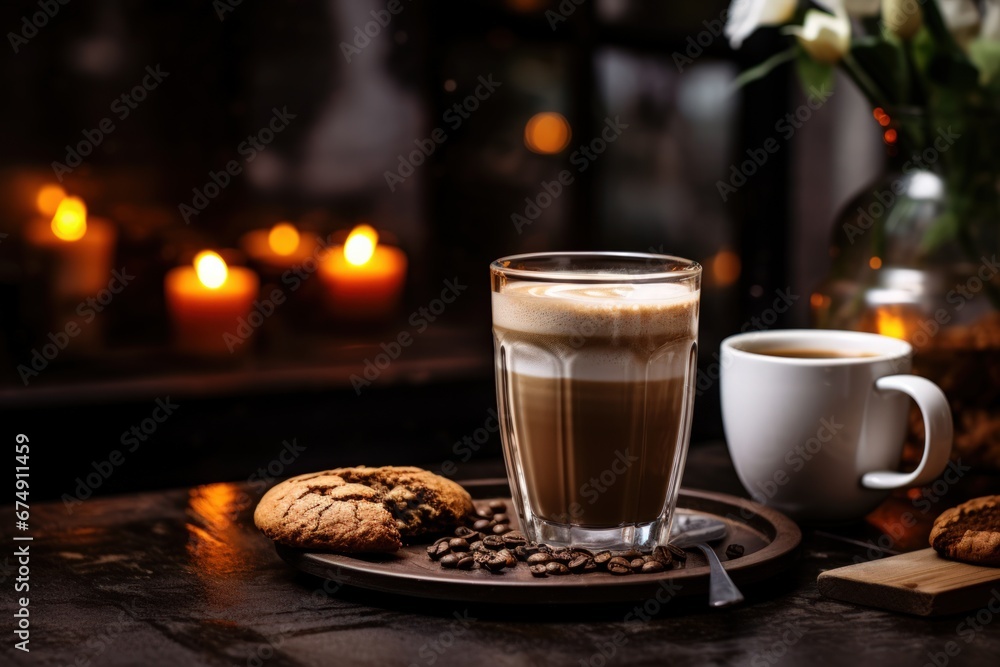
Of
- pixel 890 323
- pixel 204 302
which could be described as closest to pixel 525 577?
pixel 890 323

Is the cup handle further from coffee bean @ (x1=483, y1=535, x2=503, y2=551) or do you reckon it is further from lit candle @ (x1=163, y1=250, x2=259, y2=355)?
lit candle @ (x1=163, y1=250, x2=259, y2=355)

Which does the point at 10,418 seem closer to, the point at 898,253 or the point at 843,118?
the point at 898,253

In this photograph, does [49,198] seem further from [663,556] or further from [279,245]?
[663,556]

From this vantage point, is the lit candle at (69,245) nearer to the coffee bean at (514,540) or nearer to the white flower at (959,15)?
the coffee bean at (514,540)

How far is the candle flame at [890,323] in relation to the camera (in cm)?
135

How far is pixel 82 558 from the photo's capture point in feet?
3.47

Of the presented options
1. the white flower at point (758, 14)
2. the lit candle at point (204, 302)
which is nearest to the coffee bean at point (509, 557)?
the white flower at point (758, 14)

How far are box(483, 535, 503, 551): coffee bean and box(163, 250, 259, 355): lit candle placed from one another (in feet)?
3.34

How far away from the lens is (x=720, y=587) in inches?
34.7

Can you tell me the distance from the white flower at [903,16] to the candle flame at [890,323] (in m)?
0.33

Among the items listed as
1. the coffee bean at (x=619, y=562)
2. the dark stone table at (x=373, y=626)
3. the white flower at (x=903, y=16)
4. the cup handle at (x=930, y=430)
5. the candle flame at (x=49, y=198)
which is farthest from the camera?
the candle flame at (x=49, y=198)

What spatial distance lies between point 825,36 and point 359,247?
0.92 meters

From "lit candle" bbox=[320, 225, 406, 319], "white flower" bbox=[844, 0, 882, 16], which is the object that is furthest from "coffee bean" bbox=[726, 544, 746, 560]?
"lit candle" bbox=[320, 225, 406, 319]

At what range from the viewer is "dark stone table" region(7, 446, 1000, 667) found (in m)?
0.81
